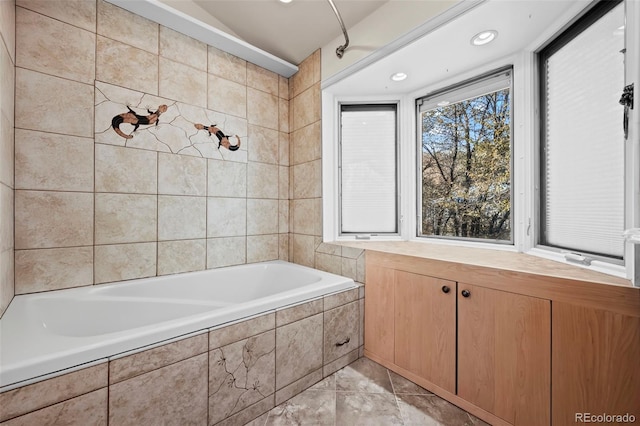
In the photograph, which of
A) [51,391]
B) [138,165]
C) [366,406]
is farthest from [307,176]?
[51,391]

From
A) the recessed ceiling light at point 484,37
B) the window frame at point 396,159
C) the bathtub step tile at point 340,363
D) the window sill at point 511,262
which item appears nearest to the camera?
the window sill at point 511,262

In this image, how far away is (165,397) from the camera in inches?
40.6

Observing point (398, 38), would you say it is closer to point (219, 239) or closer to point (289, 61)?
point (289, 61)

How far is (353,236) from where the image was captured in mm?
2373

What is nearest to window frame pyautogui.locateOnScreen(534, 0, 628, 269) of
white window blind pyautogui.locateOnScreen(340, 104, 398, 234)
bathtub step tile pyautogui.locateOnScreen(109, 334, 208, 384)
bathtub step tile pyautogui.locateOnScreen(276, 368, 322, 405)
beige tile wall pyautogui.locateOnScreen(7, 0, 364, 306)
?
white window blind pyautogui.locateOnScreen(340, 104, 398, 234)

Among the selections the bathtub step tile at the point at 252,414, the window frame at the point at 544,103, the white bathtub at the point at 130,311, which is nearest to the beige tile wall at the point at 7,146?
the white bathtub at the point at 130,311

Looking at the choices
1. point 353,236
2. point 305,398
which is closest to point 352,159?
point 353,236

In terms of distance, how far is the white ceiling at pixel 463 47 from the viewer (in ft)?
4.36

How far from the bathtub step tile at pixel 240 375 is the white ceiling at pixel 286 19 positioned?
6.95ft

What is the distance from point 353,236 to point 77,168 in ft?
6.45

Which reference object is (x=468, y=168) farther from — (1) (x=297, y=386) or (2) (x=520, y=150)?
(1) (x=297, y=386)

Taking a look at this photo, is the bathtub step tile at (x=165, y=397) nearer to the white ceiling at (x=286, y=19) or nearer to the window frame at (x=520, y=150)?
the window frame at (x=520, y=150)

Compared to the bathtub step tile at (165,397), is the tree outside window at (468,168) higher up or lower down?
higher up

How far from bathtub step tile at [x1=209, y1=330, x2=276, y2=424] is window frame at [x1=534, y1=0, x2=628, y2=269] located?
1.56 m
